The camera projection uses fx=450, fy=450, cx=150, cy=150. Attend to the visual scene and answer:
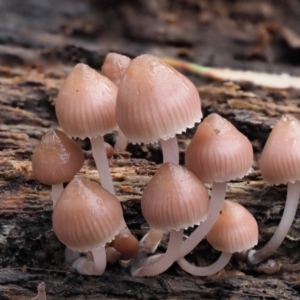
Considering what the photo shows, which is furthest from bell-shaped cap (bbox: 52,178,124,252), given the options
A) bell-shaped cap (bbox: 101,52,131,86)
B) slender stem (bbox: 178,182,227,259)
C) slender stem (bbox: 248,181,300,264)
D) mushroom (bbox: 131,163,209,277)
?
slender stem (bbox: 248,181,300,264)

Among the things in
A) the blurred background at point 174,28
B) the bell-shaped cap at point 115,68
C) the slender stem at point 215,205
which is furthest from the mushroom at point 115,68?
the blurred background at point 174,28

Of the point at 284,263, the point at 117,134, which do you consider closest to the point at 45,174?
the point at 117,134

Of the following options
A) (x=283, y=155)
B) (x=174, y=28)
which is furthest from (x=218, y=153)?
(x=174, y=28)

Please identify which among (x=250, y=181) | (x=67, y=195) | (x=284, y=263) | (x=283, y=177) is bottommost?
(x=284, y=263)

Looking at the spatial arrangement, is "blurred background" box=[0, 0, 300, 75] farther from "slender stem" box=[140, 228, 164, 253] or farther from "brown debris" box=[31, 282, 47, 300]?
"brown debris" box=[31, 282, 47, 300]

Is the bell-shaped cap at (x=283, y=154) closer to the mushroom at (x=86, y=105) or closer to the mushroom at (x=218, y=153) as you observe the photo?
the mushroom at (x=218, y=153)

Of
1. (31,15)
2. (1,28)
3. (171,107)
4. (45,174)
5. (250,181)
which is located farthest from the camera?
(31,15)

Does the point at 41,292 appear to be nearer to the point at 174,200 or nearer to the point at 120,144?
the point at 174,200

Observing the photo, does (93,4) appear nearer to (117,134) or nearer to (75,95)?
(117,134)
